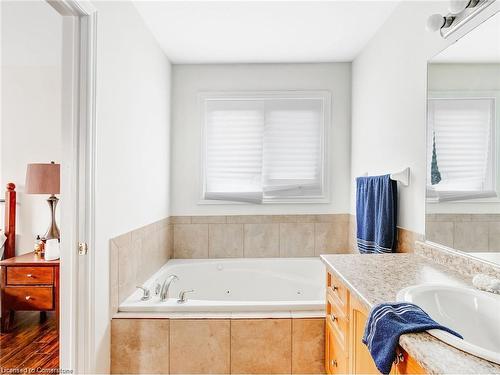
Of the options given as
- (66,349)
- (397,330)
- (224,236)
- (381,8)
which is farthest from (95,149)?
(381,8)

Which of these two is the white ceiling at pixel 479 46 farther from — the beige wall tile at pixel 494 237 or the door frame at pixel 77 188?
the door frame at pixel 77 188

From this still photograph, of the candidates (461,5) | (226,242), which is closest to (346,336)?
(461,5)

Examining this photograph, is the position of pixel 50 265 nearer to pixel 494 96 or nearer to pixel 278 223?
pixel 278 223

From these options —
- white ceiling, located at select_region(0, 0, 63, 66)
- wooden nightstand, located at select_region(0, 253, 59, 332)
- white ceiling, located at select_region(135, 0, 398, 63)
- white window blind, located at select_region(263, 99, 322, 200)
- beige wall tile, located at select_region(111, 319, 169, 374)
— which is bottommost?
beige wall tile, located at select_region(111, 319, 169, 374)

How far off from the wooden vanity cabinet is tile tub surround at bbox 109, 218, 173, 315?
1302 millimetres

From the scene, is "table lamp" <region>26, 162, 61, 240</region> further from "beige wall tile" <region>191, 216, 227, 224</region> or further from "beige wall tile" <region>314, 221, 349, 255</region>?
"beige wall tile" <region>314, 221, 349, 255</region>

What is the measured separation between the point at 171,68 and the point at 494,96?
2810mm

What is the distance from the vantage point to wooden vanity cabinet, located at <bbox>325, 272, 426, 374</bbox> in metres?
1.34

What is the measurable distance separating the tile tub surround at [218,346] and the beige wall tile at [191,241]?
134 centimetres

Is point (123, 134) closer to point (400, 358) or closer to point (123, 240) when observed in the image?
point (123, 240)

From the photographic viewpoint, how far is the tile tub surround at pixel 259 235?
134 inches

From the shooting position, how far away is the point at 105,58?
1915 mm

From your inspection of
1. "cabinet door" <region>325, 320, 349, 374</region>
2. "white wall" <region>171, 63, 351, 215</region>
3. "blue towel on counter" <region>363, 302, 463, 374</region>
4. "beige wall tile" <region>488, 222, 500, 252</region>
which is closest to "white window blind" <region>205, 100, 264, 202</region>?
"white wall" <region>171, 63, 351, 215</region>

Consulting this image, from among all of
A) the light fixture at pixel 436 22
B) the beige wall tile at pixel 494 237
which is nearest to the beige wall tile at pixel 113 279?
the beige wall tile at pixel 494 237
